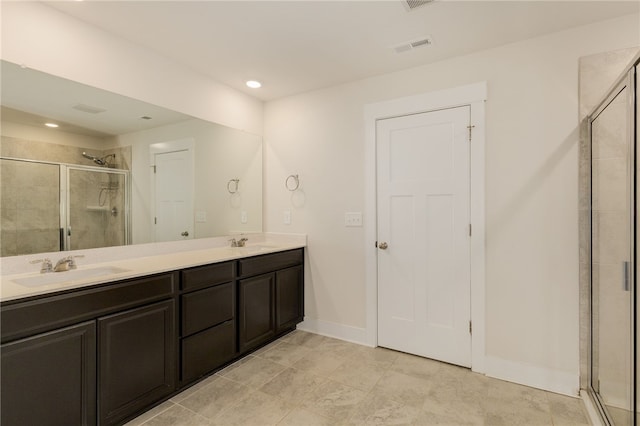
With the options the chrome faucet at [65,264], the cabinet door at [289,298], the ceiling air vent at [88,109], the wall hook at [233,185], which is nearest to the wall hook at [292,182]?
the wall hook at [233,185]

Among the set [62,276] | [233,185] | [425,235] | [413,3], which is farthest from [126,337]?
[413,3]

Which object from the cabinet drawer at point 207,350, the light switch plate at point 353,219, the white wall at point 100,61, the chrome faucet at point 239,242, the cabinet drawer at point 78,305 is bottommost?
the cabinet drawer at point 207,350

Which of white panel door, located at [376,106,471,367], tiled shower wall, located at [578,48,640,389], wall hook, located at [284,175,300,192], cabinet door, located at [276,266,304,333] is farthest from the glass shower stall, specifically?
tiled shower wall, located at [578,48,640,389]

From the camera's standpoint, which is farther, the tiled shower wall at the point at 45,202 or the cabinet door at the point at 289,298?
the cabinet door at the point at 289,298

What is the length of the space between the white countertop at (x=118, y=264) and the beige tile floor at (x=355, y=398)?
886 mm

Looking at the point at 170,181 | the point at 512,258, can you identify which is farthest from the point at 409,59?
the point at 170,181

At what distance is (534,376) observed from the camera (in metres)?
2.24

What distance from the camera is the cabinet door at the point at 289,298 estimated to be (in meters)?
2.98

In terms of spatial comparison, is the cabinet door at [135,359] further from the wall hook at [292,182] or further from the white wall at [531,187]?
the white wall at [531,187]

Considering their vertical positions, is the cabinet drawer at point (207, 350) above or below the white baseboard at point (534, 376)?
above

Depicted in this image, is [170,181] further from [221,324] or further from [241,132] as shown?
[221,324]

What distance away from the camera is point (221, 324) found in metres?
2.40

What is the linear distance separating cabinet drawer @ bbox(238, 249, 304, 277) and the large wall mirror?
0.60m

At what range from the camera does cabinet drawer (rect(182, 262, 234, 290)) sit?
216 centimetres
